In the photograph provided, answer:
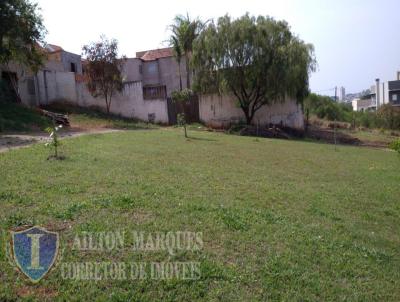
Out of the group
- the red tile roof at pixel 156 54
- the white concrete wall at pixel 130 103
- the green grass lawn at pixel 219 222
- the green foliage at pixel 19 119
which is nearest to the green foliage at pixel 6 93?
the green foliage at pixel 19 119

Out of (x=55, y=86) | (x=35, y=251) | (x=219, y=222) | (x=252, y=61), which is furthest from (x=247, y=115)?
(x=35, y=251)

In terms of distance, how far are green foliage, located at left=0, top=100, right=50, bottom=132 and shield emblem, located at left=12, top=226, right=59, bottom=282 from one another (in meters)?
13.1

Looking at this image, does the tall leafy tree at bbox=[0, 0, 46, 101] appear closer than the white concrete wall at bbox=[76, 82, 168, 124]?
Yes

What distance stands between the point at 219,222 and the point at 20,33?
17.3 meters

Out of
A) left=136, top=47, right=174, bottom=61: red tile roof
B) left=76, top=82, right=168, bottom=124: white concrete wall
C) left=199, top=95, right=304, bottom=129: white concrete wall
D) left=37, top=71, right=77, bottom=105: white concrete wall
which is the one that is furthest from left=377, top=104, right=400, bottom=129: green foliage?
left=37, top=71, right=77, bottom=105: white concrete wall

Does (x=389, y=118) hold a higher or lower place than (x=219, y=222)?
lower

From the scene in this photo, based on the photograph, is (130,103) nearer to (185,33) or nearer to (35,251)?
(185,33)

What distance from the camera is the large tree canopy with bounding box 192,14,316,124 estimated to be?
2440cm

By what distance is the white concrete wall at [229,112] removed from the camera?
2703 cm

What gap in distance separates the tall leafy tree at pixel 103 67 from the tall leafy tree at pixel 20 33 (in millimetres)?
3110

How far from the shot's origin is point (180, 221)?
504 centimetres

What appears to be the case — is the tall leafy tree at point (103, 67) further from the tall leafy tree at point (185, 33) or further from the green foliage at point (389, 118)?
the green foliage at point (389, 118)

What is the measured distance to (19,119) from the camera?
18172 millimetres

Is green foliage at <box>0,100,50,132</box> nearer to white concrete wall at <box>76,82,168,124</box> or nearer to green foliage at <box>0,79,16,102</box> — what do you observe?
green foliage at <box>0,79,16,102</box>
